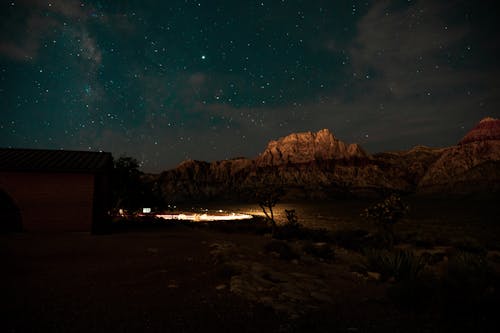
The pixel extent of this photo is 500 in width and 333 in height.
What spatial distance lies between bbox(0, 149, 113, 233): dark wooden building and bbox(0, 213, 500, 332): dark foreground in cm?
678

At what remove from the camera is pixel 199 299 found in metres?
6.42

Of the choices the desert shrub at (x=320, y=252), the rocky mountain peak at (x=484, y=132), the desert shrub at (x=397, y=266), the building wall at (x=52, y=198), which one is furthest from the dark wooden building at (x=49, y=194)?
the rocky mountain peak at (x=484, y=132)

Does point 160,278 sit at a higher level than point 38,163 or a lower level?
lower

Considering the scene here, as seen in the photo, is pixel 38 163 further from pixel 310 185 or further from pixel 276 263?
pixel 310 185

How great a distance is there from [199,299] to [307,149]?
422 ft

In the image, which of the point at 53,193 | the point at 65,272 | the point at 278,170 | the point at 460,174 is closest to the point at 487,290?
the point at 65,272

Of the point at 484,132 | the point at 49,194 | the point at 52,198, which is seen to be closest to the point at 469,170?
the point at 484,132

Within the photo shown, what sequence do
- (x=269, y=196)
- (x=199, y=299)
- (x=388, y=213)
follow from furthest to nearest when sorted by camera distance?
(x=269, y=196), (x=388, y=213), (x=199, y=299)

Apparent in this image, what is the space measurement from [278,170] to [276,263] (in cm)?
10754

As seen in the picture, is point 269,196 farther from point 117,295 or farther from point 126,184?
point 117,295

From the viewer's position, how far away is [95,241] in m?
15.1

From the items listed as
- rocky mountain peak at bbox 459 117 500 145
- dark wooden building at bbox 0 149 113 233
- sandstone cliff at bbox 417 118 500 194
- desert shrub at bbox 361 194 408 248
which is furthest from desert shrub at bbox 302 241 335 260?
rocky mountain peak at bbox 459 117 500 145

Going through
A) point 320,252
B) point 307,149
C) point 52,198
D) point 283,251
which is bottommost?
point 320,252

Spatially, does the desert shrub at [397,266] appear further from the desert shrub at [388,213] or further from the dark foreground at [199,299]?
the desert shrub at [388,213]
